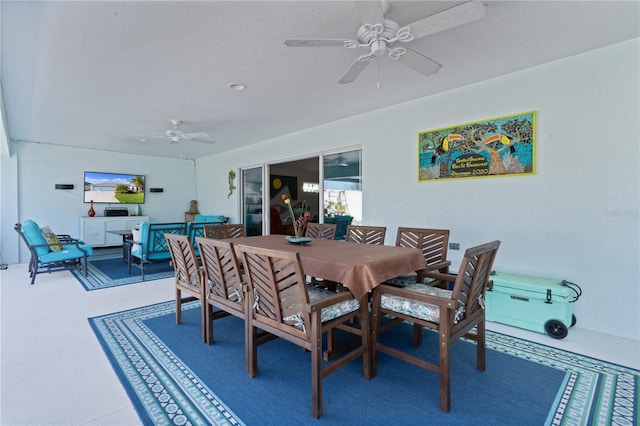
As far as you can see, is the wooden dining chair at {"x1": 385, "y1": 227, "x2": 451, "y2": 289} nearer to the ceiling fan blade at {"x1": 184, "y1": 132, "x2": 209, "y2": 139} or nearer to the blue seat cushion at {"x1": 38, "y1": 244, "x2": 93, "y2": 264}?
the ceiling fan blade at {"x1": 184, "y1": 132, "x2": 209, "y2": 139}

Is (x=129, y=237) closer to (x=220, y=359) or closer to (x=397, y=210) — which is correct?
(x=220, y=359)

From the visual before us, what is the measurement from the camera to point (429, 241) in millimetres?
3219

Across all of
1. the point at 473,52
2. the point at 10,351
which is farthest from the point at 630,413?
the point at 10,351

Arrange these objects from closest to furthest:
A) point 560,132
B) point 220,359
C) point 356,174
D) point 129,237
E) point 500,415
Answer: point 500,415 → point 220,359 → point 560,132 → point 356,174 → point 129,237

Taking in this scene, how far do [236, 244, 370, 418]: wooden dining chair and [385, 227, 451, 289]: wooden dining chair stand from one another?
33.8 inches

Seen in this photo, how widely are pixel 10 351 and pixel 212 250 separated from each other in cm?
190

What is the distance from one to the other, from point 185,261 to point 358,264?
1.81m

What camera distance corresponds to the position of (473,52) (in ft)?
9.36

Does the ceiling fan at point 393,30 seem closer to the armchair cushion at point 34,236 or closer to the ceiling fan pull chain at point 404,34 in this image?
the ceiling fan pull chain at point 404,34

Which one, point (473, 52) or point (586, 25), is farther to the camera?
point (473, 52)

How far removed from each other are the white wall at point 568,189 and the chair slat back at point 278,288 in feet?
8.71

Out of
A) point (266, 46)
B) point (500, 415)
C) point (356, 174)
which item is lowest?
point (500, 415)

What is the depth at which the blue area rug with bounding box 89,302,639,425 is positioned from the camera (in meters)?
1.79

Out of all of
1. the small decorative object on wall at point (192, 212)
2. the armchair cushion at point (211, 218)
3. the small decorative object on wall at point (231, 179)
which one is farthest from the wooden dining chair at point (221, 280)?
the small decorative object on wall at point (192, 212)
